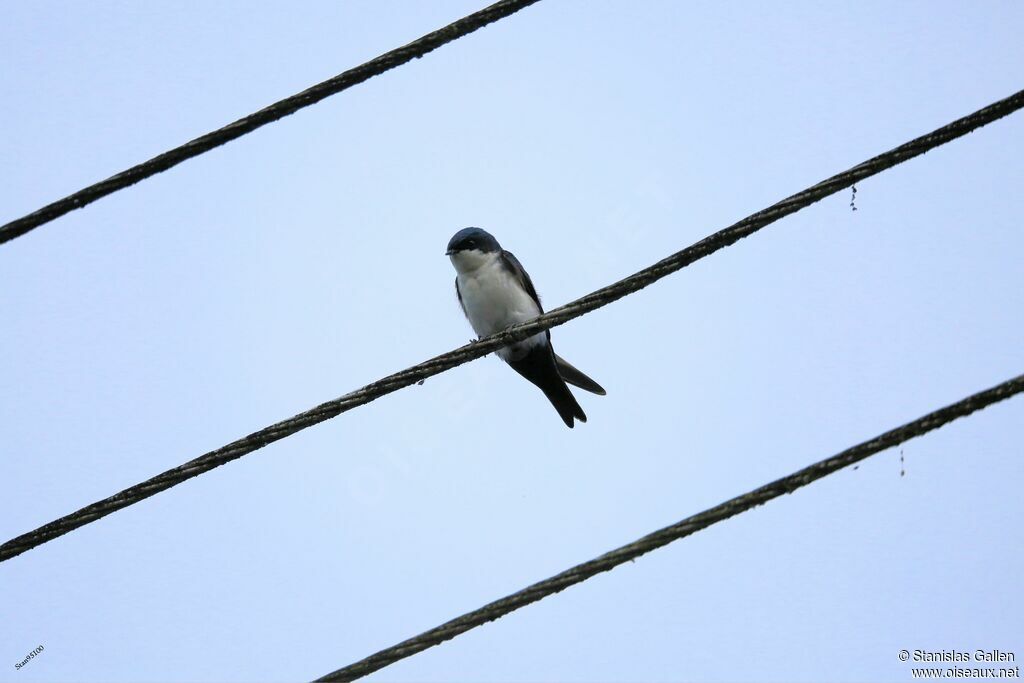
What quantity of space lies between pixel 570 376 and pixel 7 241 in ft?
14.5

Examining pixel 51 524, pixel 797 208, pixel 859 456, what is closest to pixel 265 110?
pixel 51 524

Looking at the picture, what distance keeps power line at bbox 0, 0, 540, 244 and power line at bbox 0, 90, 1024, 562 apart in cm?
78

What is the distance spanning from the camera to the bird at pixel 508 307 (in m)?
7.24

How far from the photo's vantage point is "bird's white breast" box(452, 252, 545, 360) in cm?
722

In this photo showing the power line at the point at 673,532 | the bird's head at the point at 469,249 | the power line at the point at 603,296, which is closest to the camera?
the power line at the point at 673,532

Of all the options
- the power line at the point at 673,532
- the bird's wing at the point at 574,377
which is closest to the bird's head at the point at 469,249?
the bird's wing at the point at 574,377

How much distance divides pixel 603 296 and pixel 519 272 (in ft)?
12.2

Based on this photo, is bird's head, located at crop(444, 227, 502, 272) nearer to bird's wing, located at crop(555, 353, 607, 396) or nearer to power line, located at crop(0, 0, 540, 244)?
bird's wing, located at crop(555, 353, 607, 396)

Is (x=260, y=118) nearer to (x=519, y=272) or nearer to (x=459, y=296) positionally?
(x=519, y=272)

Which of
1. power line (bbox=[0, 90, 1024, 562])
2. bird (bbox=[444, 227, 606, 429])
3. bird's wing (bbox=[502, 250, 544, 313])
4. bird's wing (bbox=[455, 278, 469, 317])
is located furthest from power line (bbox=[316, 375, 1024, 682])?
Answer: bird's wing (bbox=[455, 278, 469, 317])

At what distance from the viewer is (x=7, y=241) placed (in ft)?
11.3

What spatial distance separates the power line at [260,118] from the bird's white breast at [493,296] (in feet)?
12.1

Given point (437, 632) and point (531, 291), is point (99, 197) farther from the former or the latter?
point (531, 291)

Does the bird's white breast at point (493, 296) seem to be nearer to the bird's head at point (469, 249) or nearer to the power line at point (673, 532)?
the bird's head at point (469, 249)
